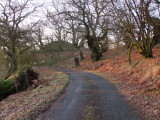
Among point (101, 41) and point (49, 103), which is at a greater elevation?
point (101, 41)

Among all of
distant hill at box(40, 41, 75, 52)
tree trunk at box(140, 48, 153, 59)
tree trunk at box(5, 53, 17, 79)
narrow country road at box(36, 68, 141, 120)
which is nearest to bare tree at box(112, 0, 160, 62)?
tree trunk at box(140, 48, 153, 59)

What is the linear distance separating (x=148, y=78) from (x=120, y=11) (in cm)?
856

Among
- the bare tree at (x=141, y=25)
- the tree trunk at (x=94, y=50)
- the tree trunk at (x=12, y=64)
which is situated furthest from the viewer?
the tree trunk at (x=94, y=50)

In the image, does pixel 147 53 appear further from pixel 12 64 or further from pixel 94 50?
pixel 12 64

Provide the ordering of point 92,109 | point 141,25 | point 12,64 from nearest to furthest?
1. point 92,109
2. point 141,25
3. point 12,64

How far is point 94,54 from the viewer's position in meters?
30.7

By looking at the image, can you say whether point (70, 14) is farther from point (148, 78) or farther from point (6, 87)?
point (148, 78)

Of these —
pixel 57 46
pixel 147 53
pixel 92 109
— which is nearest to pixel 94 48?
pixel 147 53

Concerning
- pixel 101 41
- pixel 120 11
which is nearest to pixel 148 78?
pixel 120 11

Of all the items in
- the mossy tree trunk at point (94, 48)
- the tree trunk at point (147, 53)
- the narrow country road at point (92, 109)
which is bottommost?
the narrow country road at point (92, 109)

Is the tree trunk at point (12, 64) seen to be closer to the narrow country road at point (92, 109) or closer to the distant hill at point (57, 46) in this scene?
the narrow country road at point (92, 109)

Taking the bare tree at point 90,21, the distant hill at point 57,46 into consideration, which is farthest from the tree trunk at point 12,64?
the distant hill at point 57,46

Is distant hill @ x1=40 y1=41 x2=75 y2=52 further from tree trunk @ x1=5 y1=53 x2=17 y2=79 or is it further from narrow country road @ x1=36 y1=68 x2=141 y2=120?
narrow country road @ x1=36 y1=68 x2=141 y2=120

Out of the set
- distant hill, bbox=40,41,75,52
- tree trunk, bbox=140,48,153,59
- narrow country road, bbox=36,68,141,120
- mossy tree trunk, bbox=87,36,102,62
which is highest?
distant hill, bbox=40,41,75,52
